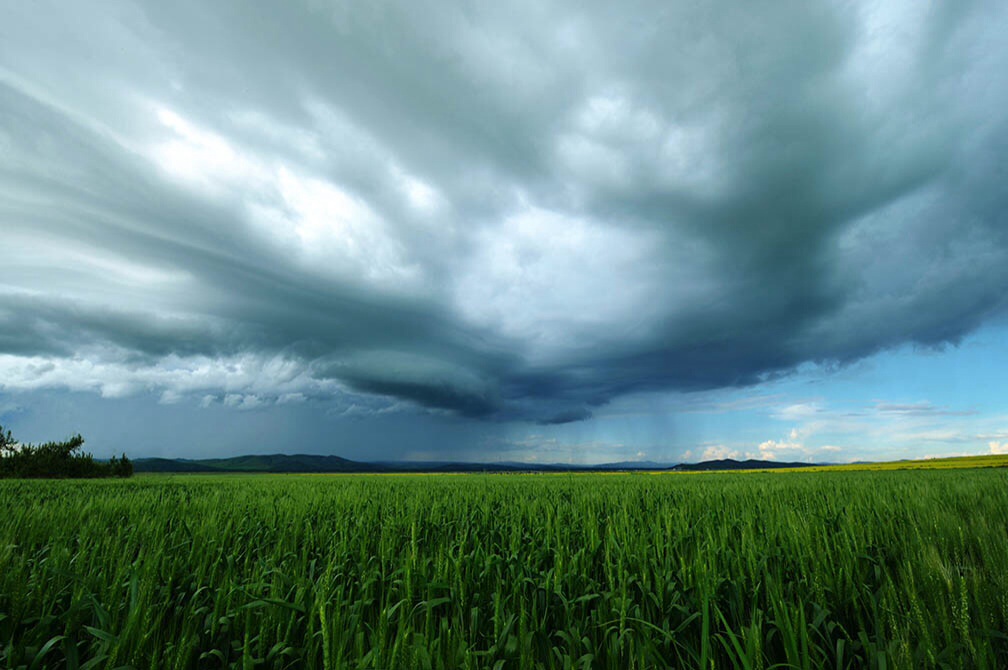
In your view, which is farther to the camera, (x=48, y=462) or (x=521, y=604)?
(x=48, y=462)

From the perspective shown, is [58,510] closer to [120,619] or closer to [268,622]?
[120,619]

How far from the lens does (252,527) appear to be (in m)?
6.57

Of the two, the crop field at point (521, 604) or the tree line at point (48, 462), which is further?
the tree line at point (48, 462)

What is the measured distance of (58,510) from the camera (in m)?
8.17

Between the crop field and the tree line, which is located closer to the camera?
the crop field

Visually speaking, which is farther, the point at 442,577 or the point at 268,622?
the point at 442,577

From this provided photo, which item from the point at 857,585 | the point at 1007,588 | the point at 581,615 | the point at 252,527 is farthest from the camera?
the point at 252,527

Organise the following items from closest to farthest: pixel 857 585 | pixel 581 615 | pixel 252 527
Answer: pixel 581 615, pixel 857 585, pixel 252 527

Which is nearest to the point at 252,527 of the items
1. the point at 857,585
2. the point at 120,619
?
the point at 120,619

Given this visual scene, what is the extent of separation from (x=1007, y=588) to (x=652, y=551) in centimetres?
255

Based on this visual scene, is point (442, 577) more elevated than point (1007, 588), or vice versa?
point (1007, 588)

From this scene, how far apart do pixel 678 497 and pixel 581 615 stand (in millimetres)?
8048

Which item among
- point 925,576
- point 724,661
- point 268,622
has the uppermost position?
point 925,576

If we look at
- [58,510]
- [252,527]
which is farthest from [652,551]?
[58,510]
